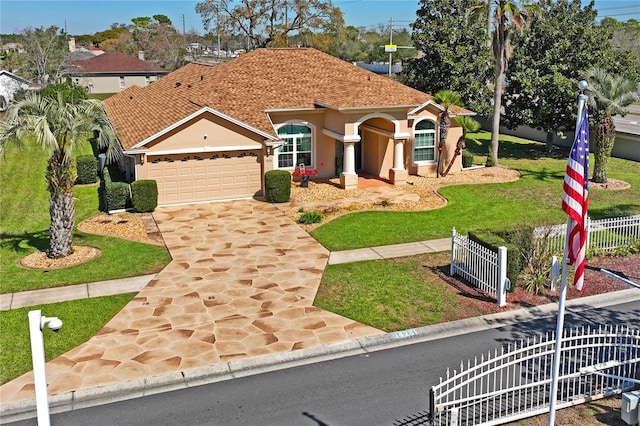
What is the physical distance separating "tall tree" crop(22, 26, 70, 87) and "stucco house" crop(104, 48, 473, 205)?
37.7 meters

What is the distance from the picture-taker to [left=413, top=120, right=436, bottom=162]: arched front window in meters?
30.7

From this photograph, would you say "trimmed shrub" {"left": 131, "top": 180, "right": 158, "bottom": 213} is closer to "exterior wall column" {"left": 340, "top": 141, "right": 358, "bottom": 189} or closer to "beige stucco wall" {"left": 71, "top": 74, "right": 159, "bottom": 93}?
"exterior wall column" {"left": 340, "top": 141, "right": 358, "bottom": 189}

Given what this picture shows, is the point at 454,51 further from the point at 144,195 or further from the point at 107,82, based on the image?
the point at 107,82

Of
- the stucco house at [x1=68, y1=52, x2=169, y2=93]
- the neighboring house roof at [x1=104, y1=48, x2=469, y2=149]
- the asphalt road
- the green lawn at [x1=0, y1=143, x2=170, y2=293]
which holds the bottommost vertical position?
the asphalt road

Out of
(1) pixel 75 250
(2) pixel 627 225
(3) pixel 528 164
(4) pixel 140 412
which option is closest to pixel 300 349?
(4) pixel 140 412

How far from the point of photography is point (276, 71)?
31891 mm

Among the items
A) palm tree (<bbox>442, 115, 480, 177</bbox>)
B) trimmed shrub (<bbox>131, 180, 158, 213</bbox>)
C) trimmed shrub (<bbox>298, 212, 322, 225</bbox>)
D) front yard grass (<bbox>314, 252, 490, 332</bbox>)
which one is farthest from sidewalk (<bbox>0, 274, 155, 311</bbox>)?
palm tree (<bbox>442, 115, 480, 177</bbox>)

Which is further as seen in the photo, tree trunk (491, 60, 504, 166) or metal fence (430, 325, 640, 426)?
tree trunk (491, 60, 504, 166)

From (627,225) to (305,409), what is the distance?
531 inches

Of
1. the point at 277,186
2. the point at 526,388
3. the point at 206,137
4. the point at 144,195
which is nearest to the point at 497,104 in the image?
the point at 277,186

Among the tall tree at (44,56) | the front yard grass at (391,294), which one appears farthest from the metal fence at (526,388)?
the tall tree at (44,56)

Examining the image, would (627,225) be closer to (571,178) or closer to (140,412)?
(571,178)

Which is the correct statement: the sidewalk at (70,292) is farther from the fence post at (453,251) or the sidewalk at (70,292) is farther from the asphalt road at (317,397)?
the fence post at (453,251)

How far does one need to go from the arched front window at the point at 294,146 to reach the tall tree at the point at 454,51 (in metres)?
10.9
